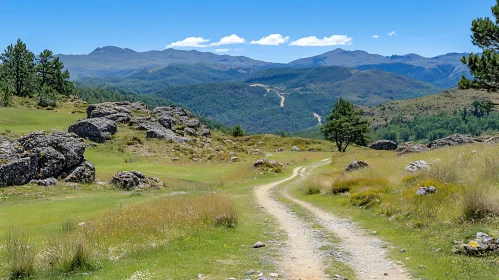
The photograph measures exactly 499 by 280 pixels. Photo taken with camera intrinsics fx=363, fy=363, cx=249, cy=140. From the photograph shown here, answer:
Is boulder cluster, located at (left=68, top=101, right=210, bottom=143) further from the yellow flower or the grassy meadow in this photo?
the yellow flower

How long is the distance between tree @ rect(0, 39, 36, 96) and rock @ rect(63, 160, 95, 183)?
88585 mm

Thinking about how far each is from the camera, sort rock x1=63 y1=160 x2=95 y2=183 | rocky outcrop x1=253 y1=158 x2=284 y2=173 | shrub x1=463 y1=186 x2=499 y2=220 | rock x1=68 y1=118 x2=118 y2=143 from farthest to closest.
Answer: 1. rock x1=68 y1=118 x2=118 y2=143
2. rocky outcrop x1=253 y1=158 x2=284 y2=173
3. rock x1=63 y1=160 x2=95 y2=183
4. shrub x1=463 y1=186 x2=499 y2=220

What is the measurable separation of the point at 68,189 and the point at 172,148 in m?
32.9

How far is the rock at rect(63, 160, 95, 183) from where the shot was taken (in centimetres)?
3281

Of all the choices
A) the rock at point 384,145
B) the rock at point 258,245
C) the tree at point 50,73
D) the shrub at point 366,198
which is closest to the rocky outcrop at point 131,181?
the shrub at point 366,198

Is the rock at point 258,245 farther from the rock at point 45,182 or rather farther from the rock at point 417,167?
the rock at point 45,182

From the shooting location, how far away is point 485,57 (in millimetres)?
29438

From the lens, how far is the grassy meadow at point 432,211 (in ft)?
34.0

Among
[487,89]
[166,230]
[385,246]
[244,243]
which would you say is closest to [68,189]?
[166,230]

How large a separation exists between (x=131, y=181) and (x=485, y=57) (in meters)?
32.0

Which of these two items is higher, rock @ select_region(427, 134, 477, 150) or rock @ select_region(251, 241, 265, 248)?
rock @ select_region(427, 134, 477, 150)

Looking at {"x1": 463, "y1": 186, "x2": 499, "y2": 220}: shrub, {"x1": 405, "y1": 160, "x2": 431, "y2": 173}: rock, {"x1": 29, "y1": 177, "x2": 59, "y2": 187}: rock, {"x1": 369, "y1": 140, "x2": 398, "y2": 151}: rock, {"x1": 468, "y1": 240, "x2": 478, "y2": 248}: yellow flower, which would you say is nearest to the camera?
{"x1": 468, "y1": 240, "x2": 478, "y2": 248}: yellow flower

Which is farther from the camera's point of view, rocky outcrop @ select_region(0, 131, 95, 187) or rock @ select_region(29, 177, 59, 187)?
rock @ select_region(29, 177, 59, 187)

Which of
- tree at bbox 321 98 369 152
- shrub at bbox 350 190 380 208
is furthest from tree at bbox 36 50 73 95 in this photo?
shrub at bbox 350 190 380 208
